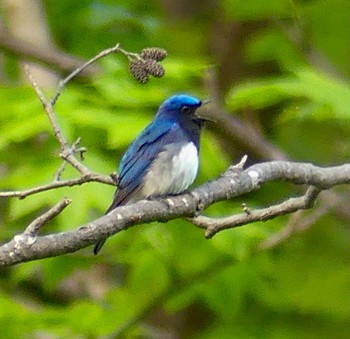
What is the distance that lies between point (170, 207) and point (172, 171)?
2.82 feet

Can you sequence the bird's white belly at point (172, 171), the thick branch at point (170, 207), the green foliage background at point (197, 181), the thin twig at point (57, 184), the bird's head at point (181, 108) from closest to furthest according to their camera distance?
the thick branch at point (170, 207)
the thin twig at point (57, 184)
the bird's white belly at point (172, 171)
the bird's head at point (181, 108)
the green foliage background at point (197, 181)

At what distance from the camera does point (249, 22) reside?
6035mm

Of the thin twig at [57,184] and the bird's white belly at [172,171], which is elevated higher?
the bird's white belly at [172,171]

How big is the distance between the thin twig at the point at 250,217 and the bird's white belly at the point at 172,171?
22.5 inches

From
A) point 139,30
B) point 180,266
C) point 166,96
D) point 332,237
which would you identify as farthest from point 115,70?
point 332,237

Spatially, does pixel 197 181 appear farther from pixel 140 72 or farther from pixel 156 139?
pixel 140 72

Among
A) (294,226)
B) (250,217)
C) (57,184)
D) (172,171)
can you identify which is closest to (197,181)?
(294,226)

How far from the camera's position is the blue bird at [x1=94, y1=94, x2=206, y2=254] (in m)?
3.69

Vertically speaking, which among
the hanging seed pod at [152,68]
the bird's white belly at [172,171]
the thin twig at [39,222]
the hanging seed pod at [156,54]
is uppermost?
the bird's white belly at [172,171]

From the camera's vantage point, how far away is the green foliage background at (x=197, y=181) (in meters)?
4.21

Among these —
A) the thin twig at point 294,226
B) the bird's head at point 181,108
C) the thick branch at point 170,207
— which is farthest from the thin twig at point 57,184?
the thin twig at point 294,226

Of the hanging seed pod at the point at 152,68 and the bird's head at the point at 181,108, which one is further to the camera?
the bird's head at the point at 181,108

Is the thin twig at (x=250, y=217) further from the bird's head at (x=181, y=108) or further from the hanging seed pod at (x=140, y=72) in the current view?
the bird's head at (x=181, y=108)

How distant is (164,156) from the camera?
388 cm
